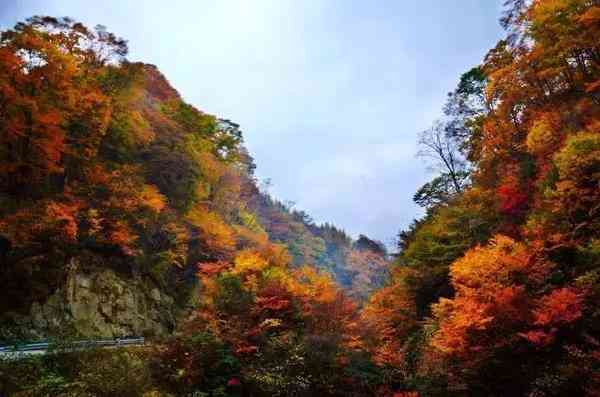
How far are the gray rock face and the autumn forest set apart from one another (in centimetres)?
8

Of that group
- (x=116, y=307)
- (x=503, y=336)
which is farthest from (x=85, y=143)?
(x=503, y=336)

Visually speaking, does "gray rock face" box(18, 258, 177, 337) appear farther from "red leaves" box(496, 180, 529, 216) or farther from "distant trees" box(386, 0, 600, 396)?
"red leaves" box(496, 180, 529, 216)

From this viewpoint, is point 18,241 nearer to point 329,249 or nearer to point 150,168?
point 150,168

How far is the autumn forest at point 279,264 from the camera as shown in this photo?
14.5 m

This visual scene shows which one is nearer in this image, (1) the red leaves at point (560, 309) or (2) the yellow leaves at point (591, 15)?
(1) the red leaves at point (560, 309)

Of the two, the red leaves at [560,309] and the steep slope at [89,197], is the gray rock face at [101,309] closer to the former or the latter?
the steep slope at [89,197]

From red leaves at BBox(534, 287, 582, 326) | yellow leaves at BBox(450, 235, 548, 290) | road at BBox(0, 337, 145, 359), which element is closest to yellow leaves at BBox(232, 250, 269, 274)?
road at BBox(0, 337, 145, 359)

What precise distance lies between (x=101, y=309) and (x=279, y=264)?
1166 centimetres

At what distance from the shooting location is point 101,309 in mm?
21594

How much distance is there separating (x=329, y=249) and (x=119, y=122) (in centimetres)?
6635

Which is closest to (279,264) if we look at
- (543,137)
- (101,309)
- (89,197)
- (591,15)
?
(101,309)

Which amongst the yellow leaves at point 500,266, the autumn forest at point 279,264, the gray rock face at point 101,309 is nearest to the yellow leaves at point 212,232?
the autumn forest at point 279,264

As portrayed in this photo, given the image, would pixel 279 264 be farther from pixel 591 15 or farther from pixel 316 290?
pixel 591 15

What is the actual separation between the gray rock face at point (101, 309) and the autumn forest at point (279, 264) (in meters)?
0.08
